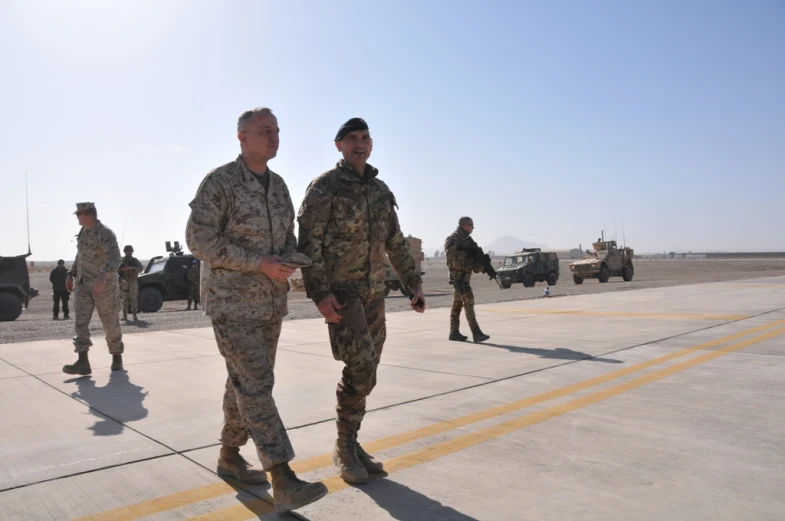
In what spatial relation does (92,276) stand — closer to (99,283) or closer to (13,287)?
(99,283)

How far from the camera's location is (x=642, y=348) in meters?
7.36

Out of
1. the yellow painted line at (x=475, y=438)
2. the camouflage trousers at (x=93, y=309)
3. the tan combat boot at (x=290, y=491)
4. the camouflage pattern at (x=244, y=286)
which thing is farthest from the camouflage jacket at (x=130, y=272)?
the tan combat boot at (x=290, y=491)

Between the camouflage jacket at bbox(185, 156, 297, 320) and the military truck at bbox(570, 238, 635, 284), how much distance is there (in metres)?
28.9

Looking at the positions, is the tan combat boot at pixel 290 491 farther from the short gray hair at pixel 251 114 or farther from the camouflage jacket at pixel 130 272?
the camouflage jacket at pixel 130 272

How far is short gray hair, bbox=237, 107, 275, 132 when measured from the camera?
3.12m

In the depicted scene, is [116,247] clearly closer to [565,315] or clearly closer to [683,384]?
[683,384]

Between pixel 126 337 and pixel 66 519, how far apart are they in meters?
7.25

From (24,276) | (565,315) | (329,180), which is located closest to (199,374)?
(329,180)

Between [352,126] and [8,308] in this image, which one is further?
[8,308]

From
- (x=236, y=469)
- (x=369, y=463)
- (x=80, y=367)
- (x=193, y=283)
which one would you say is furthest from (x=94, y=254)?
(x=193, y=283)

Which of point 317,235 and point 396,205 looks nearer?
point 317,235

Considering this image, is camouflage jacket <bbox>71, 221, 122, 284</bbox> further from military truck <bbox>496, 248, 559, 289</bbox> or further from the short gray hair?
military truck <bbox>496, 248, 559, 289</bbox>

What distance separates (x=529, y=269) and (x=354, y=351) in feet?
87.5

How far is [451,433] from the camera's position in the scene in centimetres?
408
